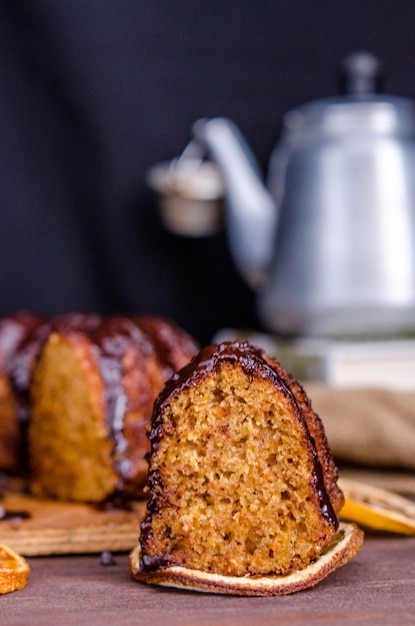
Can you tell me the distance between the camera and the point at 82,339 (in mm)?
1750

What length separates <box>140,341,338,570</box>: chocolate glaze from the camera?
47.1 inches

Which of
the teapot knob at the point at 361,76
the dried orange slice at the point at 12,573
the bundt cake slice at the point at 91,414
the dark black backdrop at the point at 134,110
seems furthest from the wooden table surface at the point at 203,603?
the dark black backdrop at the point at 134,110

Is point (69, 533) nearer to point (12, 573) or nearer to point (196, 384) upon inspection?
point (12, 573)

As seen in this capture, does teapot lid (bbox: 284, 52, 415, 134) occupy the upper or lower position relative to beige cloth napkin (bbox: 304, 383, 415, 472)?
upper

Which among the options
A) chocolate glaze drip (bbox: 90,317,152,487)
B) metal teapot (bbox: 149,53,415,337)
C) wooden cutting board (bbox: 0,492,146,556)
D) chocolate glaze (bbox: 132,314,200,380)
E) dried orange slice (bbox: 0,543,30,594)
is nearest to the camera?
dried orange slice (bbox: 0,543,30,594)

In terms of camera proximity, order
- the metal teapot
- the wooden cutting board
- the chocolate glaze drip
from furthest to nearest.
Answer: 1. the metal teapot
2. the chocolate glaze drip
3. the wooden cutting board

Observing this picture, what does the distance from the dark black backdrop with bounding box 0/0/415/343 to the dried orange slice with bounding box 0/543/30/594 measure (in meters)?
1.86

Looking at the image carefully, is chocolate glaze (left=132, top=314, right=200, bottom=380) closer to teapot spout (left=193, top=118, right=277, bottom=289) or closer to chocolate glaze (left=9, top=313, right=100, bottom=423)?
chocolate glaze (left=9, top=313, right=100, bottom=423)

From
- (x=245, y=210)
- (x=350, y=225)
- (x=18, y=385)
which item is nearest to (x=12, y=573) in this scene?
(x=18, y=385)

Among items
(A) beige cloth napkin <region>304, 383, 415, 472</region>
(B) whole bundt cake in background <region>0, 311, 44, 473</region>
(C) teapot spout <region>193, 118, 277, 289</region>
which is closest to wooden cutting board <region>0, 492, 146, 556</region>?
(B) whole bundt cake in background <region>0, 311, 44, 473</region>

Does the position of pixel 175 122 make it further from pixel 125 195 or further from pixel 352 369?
pixel 352 369

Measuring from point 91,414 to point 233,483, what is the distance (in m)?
0.57

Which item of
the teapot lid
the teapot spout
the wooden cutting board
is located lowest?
the wooden cutting board

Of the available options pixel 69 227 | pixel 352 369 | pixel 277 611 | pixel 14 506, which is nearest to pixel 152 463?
pixel 277 611
